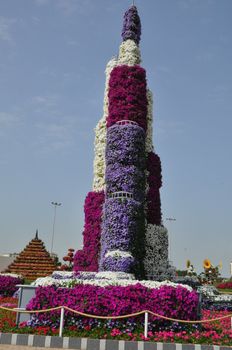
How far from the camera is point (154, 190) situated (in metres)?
28.9

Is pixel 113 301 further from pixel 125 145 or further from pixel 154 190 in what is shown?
pixel 154 190

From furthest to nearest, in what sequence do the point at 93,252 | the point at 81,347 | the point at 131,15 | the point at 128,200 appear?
the point at 131,15 → the point at 93,252 → the point at 128,200 → the point at 81,347

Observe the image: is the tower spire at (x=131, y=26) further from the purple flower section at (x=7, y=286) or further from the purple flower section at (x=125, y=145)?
the purple flower section at (x=7, y=286)

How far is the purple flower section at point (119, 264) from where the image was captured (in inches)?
923

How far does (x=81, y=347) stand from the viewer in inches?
422

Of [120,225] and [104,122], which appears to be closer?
[120,225]

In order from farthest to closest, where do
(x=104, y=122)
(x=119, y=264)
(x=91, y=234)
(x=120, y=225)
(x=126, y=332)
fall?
(x=104, y=122), (x=91, y=234), (x=120, y=225), (x=119, y=264), (x=126, y=332)

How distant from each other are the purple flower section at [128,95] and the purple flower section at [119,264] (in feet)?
31.2

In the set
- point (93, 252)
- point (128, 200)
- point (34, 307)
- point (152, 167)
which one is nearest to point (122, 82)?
point (152, 167)

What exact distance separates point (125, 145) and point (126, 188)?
2869 mm

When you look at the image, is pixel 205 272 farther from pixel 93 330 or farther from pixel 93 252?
pixel 93 330

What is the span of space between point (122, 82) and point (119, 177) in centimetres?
735

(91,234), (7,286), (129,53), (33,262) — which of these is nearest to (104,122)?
(129,53)

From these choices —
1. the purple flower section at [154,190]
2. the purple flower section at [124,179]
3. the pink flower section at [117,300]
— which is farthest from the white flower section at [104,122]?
the pink flower section at [117,300]
